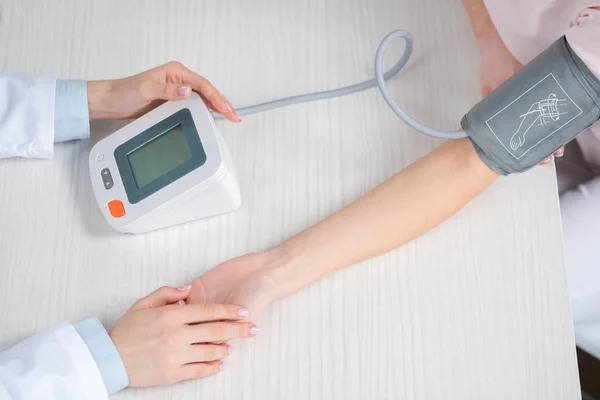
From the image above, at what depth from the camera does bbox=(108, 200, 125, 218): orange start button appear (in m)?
0.88

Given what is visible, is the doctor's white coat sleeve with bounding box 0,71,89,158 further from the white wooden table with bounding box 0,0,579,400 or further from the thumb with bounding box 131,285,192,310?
the thumb with bounding box 131,285,192,310

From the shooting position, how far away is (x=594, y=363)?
1.37m

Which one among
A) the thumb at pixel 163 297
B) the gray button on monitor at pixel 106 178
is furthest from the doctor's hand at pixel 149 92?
the thumb at pixel 163 297

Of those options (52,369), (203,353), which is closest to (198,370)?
(203,353)

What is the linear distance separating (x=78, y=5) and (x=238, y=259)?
52cm

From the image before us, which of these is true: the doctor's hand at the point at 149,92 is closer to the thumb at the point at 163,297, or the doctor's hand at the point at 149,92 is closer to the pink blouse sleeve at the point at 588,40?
the thumb at the point at 163,297

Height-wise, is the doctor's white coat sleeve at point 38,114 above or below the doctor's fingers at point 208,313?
above

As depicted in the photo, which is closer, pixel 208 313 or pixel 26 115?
pixel 208 313

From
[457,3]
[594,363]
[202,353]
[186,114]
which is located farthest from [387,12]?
[594,363]

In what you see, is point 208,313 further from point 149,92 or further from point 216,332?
point 149,92

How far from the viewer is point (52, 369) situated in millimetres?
783

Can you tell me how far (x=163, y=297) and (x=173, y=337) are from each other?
0.05 meters

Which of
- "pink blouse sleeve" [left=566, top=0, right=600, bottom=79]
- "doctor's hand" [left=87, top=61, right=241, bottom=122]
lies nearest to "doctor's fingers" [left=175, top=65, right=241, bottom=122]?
"doctor's hand" [left=87, top=61, right=241, bottom=122]

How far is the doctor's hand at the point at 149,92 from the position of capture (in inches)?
36.2
